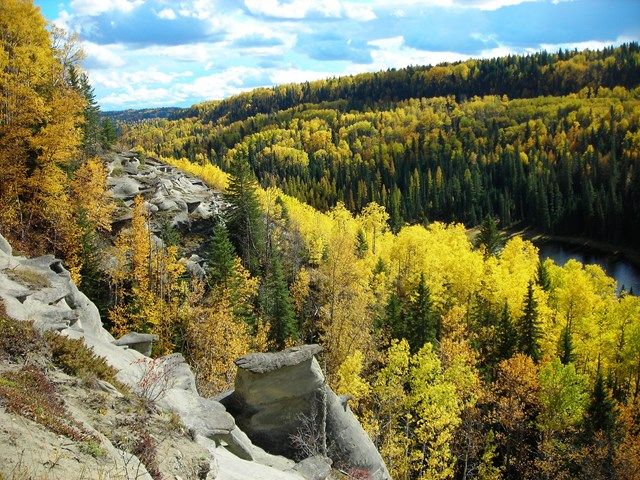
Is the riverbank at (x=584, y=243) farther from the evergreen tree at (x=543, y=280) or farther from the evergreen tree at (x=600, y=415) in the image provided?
the evergreen tree at (x=600, y=415)

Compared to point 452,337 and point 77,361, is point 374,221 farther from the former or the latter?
point 77,361

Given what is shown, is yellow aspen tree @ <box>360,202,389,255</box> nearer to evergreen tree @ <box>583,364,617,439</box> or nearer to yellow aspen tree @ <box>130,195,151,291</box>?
yellow aspen tree @ <box>130,195,151,291</box>

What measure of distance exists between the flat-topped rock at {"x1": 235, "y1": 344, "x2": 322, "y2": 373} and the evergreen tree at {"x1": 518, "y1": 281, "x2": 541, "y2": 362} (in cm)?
3179

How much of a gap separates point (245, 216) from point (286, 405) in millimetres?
37002

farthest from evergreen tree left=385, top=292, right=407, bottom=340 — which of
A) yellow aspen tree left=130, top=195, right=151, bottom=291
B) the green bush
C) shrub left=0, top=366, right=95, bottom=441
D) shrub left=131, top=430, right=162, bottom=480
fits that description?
shrub left=0, top=366, right=95, bottom=441

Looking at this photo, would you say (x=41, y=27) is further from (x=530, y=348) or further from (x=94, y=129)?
(x=530, y=348)

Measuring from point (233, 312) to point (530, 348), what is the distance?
94.3ft

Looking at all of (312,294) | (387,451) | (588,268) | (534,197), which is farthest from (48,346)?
(534,197)

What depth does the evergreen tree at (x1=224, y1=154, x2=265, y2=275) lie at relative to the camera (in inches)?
2359

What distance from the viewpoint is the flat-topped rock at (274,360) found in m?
24.8

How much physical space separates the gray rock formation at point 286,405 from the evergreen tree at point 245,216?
34439 mm

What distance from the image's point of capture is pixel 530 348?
50.6 m

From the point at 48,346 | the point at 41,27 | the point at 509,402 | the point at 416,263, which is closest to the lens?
the point at 48,346

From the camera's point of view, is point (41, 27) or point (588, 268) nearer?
point (41, 27)
